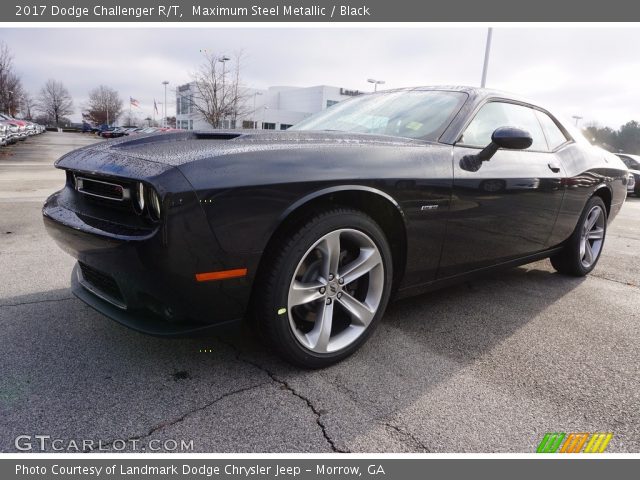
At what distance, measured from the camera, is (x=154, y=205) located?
1.70m

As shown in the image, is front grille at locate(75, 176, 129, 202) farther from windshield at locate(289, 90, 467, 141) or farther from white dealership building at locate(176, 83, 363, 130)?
white dealership building at locate(176, 83, 363, 130)

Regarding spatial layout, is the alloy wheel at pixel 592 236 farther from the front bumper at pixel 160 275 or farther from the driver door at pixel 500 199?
the front bumper at pixel 160 275

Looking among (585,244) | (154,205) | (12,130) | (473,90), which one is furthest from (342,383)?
(12,130)

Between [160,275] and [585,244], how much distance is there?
12.4 feet

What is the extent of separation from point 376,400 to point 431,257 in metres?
0.88

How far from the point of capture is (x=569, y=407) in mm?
1966

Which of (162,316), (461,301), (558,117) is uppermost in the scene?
(558,117)

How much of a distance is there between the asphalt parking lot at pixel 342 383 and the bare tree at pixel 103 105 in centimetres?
9731

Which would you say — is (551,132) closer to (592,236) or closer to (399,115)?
(592,236)

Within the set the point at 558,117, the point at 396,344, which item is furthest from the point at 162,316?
the point at 558,117

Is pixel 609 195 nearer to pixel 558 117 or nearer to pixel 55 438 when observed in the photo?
pixel 558 117

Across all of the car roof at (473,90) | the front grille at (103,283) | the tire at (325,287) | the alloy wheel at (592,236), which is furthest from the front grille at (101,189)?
the alloy wheel at (592,236)
